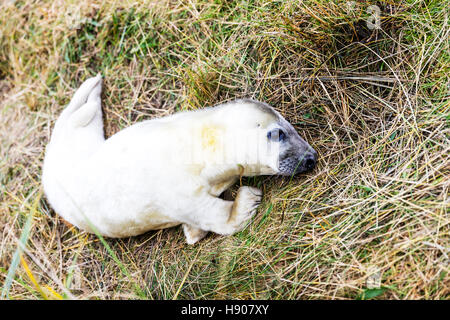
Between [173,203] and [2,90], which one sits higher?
[2,90]

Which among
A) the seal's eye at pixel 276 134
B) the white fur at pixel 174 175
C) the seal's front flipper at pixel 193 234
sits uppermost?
the seal's eye at pixel 276 134

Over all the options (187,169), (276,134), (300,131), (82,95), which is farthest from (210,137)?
(82,95)

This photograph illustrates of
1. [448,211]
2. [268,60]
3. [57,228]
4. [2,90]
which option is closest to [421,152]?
[448,211]

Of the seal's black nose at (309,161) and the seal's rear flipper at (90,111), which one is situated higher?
the seal's rear flipper at (90,111)

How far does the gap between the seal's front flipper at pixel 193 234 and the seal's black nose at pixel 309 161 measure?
42.3 inches

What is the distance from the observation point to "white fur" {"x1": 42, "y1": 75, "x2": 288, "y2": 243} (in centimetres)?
304

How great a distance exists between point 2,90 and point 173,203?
327 cm

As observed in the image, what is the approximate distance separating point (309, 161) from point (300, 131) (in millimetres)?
367

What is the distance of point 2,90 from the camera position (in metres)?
4.86

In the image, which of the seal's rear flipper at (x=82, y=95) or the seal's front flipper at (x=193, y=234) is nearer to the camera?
the seal's front flipper at (x=193, y=234)

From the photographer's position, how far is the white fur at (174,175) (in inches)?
120

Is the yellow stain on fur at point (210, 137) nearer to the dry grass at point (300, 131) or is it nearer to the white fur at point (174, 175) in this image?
the white fur at point (174, 175)

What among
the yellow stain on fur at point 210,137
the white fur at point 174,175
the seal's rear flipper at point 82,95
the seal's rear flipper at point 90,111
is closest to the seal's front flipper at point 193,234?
the white fur at point 174,175
